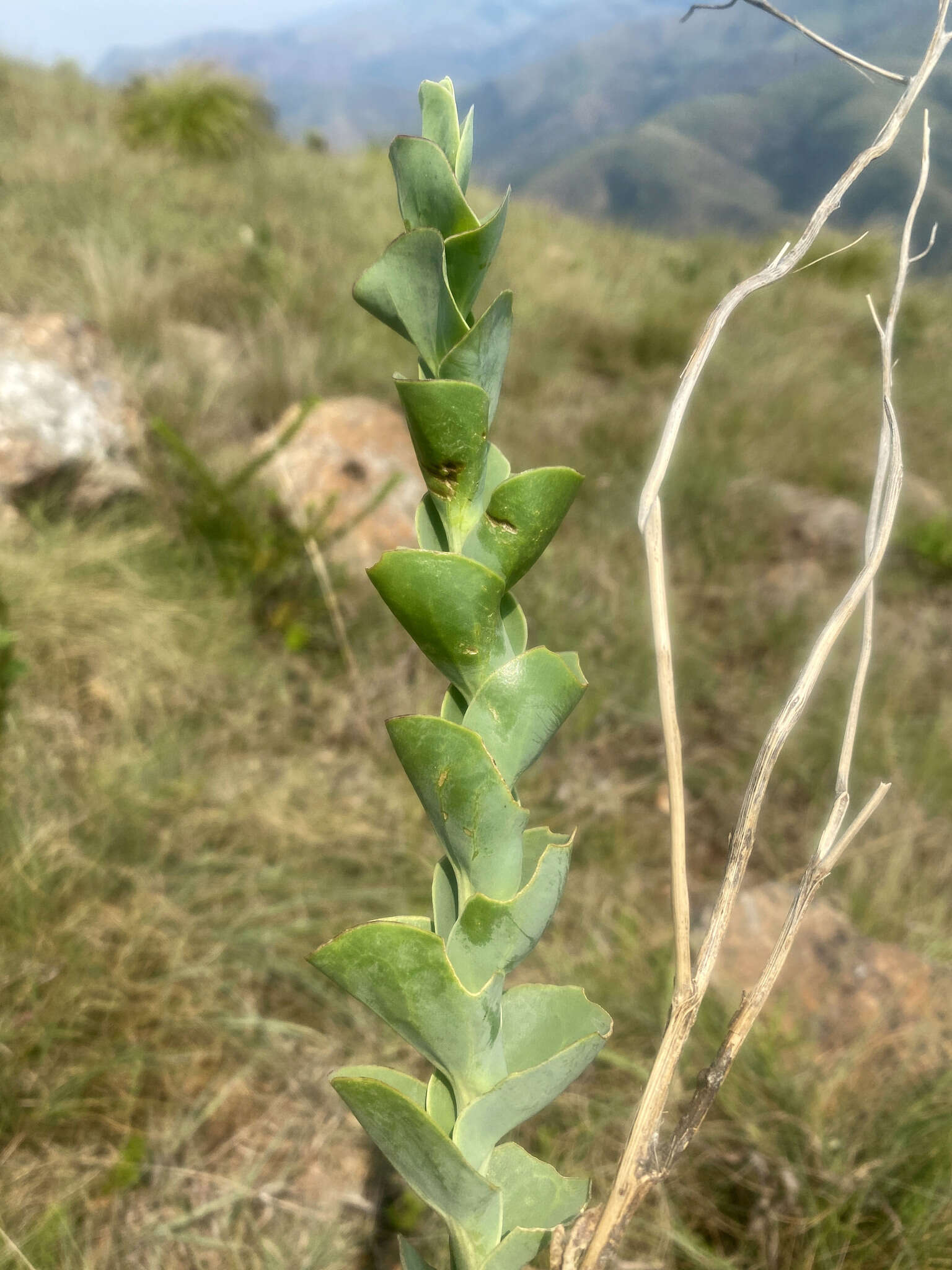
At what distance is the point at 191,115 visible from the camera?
698 centimetres

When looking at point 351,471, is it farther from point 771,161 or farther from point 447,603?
point 771,161

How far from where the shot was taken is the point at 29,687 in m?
2.01

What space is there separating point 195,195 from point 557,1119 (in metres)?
6.23

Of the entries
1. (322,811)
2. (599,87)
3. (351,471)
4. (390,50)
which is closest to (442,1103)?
(322,811)

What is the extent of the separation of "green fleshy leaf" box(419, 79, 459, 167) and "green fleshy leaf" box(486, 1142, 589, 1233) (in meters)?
0.42

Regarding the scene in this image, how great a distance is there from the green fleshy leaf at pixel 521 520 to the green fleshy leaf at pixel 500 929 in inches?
4.7

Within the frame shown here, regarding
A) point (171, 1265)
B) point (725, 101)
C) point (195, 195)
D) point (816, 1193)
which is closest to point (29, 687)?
point (171, 1265)

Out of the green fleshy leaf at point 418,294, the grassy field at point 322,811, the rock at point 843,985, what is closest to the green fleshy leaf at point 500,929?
the green fleshy leaf at point 418,294

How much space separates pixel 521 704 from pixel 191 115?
842 cm

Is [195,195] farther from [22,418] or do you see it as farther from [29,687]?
[29,687]

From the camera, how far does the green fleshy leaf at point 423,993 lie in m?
0.31

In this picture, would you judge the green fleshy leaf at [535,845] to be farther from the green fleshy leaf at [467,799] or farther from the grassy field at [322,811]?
the grassy field at [322,811]

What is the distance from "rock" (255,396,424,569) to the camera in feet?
8.91

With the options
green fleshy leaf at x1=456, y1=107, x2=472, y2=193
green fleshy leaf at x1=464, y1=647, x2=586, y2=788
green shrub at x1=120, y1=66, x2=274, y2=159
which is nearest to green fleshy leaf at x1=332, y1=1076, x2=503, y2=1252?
green fleshy leaf at x1=464, y1=647, x2=586, y2=788
